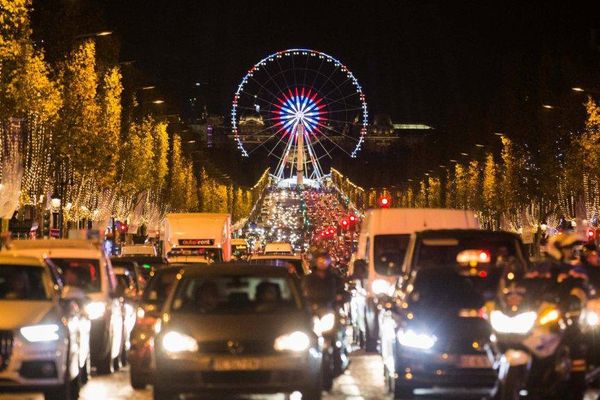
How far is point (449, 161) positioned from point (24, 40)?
8796 cm

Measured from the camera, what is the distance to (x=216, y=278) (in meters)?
16.9

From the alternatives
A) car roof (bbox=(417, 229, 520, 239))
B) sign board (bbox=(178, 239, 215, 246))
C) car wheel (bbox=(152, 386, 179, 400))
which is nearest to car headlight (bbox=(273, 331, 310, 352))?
car wheel (bbox=(152, 386, 179, 400))

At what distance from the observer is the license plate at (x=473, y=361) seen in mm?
16859

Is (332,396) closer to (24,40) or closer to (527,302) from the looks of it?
(527,302)

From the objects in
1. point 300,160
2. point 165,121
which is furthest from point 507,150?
point 300,160

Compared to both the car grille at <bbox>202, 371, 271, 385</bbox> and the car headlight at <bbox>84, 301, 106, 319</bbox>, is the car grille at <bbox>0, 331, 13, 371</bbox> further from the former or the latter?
the car headlight at <bbox>84, 301, 106, 319</bbox>

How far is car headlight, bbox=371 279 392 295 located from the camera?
25625 mm

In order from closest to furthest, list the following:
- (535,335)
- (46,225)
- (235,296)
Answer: (535,335)
(235,296)
(46,225)

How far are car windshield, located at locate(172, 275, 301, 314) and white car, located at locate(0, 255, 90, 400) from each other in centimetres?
150

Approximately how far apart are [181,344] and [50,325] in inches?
73.2

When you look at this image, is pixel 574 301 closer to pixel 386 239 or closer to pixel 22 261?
pixel 22 261

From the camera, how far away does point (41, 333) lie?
1672cm

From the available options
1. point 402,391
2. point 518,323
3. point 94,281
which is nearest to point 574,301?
point 518,323

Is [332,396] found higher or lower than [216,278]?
lower
